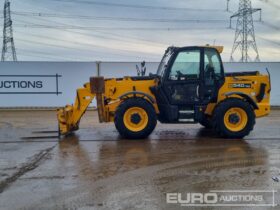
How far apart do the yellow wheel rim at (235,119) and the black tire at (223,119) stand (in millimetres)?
54

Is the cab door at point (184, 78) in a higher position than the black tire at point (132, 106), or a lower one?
higher

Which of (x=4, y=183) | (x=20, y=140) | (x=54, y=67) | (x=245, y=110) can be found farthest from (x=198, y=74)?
(x=54, y=67)

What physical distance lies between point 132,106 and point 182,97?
4.24 feet

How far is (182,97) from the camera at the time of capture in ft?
33.9

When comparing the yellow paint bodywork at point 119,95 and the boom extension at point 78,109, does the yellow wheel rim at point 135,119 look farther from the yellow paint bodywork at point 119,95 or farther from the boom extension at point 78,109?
the boom extension at point 78,109

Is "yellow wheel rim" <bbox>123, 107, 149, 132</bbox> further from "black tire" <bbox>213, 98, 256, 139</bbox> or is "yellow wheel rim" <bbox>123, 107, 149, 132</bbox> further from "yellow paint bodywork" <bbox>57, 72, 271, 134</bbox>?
"black tire" <bbox>213, 98, 256, 139</bbox>

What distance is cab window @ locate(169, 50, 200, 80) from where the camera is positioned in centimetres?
1016

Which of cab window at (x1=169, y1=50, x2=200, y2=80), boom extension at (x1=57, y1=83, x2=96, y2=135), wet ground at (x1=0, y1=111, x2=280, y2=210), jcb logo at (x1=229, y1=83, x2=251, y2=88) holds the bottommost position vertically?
wet ground at (x1=0, y1=111, x2=280, y2=210)

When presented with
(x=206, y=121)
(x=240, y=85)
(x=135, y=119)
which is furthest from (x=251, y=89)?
(x=135, y=119)

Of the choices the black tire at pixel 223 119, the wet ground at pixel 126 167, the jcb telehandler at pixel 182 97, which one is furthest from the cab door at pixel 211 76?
the wet ground at pixel 126 167

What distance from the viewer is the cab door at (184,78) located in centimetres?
1017

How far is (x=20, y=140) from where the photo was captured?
10375 mm

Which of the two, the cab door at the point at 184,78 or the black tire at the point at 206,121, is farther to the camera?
the black tire at the point at 206,121

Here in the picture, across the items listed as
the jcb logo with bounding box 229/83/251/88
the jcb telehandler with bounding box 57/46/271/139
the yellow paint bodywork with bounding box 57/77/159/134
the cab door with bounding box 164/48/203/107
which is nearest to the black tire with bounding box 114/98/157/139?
the jcb telehandler with bounding box 57/46/271/139
